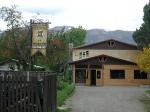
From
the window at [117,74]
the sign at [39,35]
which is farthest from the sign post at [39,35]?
the window at [117,74]

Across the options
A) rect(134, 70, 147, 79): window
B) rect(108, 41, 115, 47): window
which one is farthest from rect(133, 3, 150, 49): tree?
rect(108, 41, 115, 47): window

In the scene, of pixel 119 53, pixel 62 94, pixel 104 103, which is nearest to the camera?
pixel 104 103

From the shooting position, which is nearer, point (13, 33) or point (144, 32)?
point (13, 33)

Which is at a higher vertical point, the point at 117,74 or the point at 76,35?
the point at 76,35

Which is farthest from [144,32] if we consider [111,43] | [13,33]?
[13,33]

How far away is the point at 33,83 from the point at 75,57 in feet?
196

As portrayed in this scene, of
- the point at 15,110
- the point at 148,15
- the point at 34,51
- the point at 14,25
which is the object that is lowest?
A: the point at 15,110

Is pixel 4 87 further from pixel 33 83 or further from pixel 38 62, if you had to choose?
pixel 38 62

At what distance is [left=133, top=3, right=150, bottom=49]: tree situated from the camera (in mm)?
66400

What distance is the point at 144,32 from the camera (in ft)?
221

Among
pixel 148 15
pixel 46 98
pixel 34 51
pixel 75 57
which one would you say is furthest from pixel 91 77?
pixel 46 98

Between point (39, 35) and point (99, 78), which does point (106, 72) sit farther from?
point (39, 35)

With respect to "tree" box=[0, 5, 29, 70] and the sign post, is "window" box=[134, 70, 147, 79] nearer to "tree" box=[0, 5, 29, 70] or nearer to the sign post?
"tree" box=[0, 5, 29, 70]

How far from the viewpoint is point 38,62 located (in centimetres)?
5875
